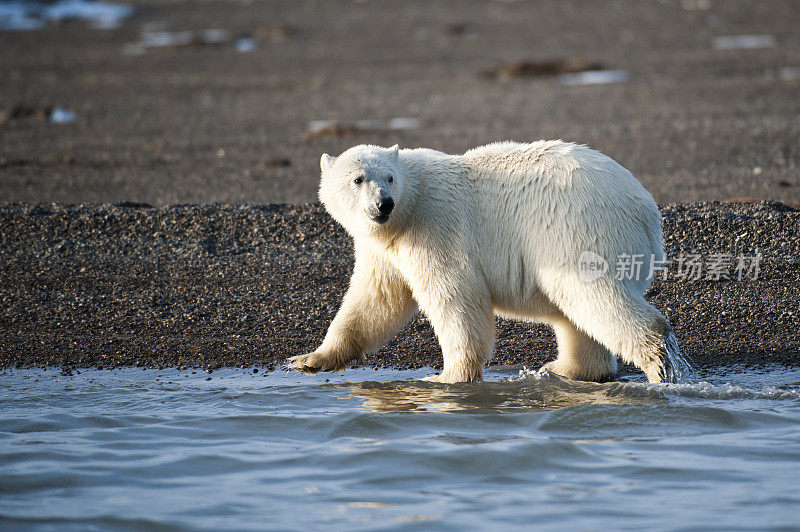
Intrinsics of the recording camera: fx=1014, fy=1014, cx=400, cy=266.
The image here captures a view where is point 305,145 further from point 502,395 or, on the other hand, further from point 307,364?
point 502,395

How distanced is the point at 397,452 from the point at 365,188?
148 centimetres

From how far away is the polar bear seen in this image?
5680 millimetres

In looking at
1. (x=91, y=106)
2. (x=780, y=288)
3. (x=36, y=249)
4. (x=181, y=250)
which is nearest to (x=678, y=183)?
(x=780, y=288)

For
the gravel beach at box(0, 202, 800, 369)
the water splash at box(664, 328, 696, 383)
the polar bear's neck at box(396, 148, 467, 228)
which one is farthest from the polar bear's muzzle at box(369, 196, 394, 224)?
the water splash at box(664, 328, 696, 383)

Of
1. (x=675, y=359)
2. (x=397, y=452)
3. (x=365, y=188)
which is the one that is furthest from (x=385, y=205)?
(x=675, y=359)

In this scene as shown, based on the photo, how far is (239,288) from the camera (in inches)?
321

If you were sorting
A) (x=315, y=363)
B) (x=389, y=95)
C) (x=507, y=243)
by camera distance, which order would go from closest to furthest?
(x=507, y=243) < (x=315, y=363) < (x=389, y=95)

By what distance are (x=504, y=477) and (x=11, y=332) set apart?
4287 mm

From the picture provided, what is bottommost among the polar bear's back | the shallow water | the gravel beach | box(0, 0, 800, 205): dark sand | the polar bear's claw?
the shallow water

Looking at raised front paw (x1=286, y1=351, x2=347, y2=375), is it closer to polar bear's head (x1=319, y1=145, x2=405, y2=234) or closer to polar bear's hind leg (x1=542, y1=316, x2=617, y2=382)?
polar bear's head (x1=319, y1=145, x2=405, y2=234)

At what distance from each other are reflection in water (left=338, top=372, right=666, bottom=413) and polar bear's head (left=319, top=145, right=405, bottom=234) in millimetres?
1026

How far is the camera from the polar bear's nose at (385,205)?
555cm

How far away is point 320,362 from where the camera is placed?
6.58 meters

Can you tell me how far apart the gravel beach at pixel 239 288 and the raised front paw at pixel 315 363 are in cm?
27
